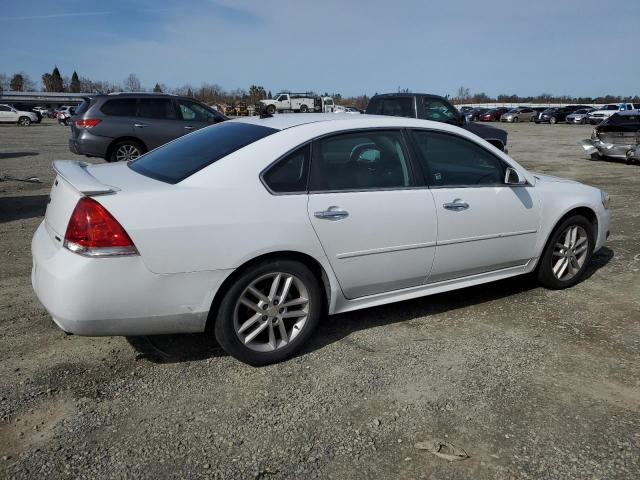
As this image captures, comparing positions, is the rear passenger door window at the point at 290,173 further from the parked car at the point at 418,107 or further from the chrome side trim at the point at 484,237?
the parked car at the point at 418,107

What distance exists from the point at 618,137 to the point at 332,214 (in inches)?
554

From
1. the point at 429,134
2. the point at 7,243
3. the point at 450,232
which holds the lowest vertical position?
the point at 7,243

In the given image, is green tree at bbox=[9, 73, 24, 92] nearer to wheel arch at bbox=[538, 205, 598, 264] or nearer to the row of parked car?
the row of parked car

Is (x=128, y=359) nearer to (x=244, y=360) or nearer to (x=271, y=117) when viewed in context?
(x=244, y=360)

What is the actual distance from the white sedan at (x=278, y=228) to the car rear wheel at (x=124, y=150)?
26.2 feet

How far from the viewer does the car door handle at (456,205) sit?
3.88m

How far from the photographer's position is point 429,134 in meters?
4.04

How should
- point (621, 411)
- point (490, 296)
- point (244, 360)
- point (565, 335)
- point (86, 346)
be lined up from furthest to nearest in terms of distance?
point (490, 296) → point (565, 335) → point (86, 346) → point (244, 360) → point (621, 411)

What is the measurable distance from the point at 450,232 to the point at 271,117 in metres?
1.58

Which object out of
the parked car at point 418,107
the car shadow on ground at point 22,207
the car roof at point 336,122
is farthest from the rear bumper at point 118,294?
the parked car at point 418,107

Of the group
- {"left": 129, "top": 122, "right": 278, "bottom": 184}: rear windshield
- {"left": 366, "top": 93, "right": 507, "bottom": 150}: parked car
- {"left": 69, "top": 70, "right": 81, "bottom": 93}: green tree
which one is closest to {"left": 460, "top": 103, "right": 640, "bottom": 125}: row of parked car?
{"left": 366, "top": 93, "right": 507, "bottom": 150}: parked car

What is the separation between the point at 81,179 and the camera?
10.6 ft

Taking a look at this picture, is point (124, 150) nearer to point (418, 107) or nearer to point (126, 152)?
point (126, 152)

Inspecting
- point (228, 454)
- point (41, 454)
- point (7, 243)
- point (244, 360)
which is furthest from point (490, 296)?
point (7, 243)
